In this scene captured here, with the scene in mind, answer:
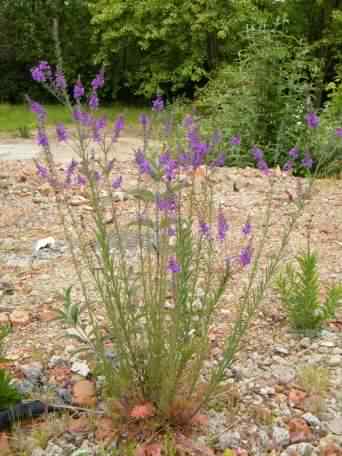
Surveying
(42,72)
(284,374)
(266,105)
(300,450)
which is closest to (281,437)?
(300,450)

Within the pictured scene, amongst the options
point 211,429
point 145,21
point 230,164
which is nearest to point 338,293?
point 211,429

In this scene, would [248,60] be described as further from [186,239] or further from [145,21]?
[145,21]

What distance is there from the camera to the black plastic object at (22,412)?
212cm

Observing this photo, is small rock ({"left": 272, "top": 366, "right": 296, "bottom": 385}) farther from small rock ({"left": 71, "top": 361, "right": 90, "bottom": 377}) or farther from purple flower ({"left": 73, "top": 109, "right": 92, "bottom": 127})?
purple flower ({"left": 73, "top": 109, "right": 92, "bottom": 127})

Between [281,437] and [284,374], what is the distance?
1.39ft

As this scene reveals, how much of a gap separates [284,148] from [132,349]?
5.50 metres

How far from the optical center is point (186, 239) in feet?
6.52

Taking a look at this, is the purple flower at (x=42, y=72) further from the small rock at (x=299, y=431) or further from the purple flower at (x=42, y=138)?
the small rock at (x=299, y=431)

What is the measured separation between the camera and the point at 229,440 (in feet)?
→ 7.05

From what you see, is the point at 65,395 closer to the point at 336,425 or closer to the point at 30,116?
the point at 336,425

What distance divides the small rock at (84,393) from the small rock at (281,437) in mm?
766

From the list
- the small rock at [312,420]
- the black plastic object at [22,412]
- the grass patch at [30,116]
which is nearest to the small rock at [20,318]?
the black plastic object at [22,412]

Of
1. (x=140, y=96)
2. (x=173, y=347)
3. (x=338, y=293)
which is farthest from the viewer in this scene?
(x=140, y=96)

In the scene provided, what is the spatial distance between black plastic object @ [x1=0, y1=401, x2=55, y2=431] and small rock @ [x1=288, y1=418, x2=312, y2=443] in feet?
3.23
